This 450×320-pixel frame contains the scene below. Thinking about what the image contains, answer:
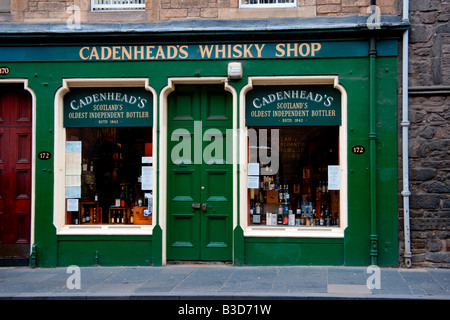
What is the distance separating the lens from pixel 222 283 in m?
7.77

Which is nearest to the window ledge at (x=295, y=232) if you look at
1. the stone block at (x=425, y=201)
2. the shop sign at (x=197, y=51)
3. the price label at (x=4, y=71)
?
the stone block at (x=425, y=201)

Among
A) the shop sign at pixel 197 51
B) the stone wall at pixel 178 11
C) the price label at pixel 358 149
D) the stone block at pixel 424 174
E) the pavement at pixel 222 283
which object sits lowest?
the pavement at pixel 222 283

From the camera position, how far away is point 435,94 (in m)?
8.82

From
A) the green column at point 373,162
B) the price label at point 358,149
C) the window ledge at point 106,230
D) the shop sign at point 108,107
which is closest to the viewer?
the green column at point 373,162

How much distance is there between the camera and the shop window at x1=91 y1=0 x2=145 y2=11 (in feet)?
31.3

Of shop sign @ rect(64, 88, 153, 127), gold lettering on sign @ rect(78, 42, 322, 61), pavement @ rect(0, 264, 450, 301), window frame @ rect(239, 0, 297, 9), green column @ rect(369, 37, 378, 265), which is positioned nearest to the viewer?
pavement @ rect(0, 264, 450, 301)

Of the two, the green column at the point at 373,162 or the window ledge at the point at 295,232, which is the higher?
the green column at the point at 373,162

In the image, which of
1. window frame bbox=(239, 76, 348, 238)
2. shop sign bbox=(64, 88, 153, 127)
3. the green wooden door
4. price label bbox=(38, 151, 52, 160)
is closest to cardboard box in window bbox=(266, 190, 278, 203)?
window frame bbox=(239, 76, 348, 238)

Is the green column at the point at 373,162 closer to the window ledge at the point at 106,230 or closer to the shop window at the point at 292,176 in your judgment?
the shop window at the point at 292,176

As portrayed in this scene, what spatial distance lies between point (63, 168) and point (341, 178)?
17.9 ft

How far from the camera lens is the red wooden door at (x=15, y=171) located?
946 centimetres

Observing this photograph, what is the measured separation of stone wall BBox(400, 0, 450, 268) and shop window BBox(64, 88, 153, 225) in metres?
5.05

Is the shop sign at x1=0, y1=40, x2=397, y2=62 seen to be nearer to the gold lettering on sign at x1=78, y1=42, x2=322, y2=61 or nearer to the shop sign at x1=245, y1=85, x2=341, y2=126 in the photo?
the gold lettering on sign at x1=78, y1=42, x2=322, y2=61

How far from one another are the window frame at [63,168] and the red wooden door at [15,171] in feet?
2.19
